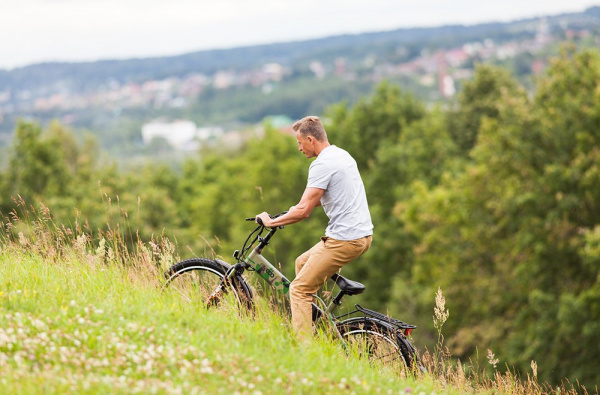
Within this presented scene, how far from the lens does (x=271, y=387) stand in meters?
4.95

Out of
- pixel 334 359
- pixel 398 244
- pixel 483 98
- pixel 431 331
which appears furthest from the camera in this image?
pixel 483 98

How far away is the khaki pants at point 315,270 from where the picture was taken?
6184mm

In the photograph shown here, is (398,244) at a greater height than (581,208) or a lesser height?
lesser

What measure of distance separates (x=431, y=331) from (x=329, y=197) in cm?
2706

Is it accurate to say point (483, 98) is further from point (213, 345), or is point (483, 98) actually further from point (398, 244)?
point (213, 345)

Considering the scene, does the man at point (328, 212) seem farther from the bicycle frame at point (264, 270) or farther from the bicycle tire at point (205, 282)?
the bicycle tire at point (205, 282)

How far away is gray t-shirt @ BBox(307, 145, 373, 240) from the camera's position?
599cm

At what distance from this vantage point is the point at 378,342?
20.9 feet

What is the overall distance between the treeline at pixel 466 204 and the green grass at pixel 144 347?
58.6 inches

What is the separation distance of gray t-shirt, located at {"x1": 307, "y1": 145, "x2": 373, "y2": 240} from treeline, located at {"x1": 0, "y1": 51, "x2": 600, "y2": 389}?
110 inches

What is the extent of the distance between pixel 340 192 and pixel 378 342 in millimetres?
1420

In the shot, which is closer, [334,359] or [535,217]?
[334,359]

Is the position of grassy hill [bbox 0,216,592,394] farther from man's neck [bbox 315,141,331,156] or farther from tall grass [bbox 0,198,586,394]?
man's neck [bbox 315,141,331,156]

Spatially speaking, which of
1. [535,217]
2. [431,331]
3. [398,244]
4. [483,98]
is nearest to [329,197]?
[535,217]
